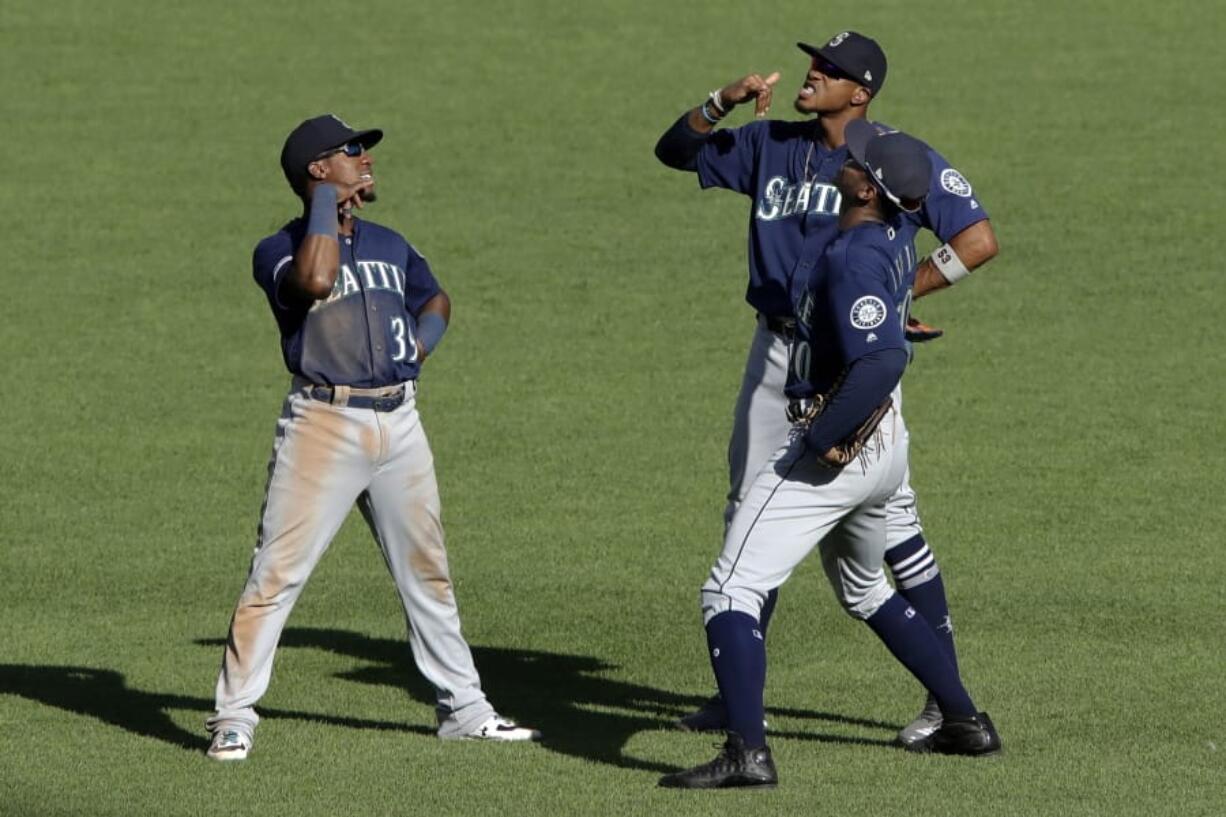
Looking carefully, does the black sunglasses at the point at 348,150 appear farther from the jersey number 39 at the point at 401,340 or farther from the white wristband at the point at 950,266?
the white wristband at the point at 950,266

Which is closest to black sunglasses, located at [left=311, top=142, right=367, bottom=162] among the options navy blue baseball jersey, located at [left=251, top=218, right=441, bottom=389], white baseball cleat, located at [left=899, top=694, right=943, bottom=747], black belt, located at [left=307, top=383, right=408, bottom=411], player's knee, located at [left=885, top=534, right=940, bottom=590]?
navy blue baseball jersey, located at [left=251, top=218, right=441, bottom=389]

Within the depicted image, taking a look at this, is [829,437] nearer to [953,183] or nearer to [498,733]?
[953,183]

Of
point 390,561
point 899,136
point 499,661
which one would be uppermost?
point 899,136

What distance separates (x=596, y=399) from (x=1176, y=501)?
3753 mm

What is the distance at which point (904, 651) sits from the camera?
24.1ft

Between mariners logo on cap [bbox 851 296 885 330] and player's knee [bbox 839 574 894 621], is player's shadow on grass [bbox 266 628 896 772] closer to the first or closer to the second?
player's knee [bbox 839 574 894 621]

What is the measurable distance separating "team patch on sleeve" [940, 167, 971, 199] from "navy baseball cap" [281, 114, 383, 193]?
75.1 inches

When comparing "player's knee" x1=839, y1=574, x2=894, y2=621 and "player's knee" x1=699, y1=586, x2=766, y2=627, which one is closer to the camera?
"player's knee" x1=699, y1=586, x2=766, y2=627

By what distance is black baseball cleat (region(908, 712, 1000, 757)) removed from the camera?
737 cm

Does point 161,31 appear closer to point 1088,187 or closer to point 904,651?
point 1088,187

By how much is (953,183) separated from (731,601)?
1.82 m

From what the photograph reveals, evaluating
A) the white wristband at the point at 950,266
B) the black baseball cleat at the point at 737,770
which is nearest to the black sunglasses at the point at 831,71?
the white wristband at the point at 950,266

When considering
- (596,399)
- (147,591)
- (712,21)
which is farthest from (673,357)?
(712,21)

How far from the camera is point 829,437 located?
6848 millimetres
